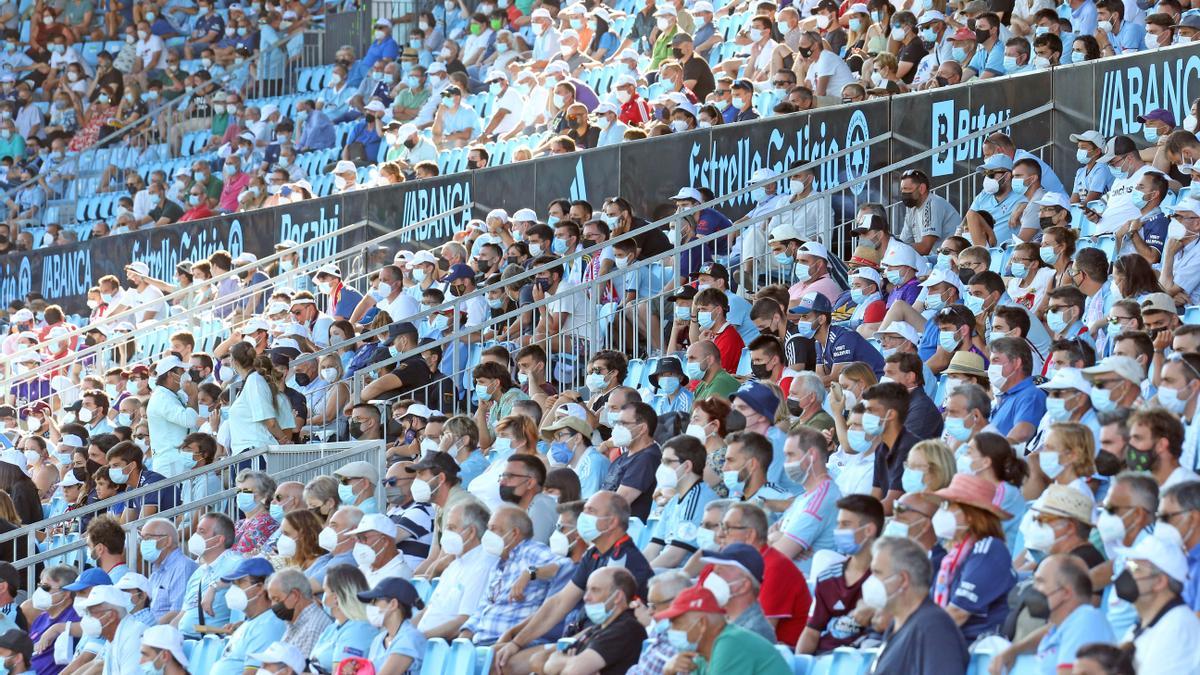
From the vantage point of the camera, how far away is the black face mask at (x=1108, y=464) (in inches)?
324

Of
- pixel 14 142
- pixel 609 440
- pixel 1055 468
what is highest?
pixel 1055 468

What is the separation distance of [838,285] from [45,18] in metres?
19.1

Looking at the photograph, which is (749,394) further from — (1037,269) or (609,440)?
(1037,269)

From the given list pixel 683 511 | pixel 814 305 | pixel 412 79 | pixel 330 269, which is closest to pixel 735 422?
pixel 683 511

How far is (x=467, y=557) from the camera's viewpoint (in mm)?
9828

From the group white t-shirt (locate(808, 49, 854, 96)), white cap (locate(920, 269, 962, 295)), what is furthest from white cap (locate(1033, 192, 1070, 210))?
white t-shirt (locate(808, 49, 854, 96))

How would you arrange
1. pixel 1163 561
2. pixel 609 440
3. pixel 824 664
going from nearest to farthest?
pixel 1163 561 → pixel 824 664 → pixel 609 440

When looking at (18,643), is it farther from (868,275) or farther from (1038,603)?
(1038,603)

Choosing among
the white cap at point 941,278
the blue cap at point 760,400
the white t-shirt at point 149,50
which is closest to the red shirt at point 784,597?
the blue cap at point 760,400

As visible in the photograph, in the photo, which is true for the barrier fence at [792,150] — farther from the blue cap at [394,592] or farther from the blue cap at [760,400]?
the blue cap at [394,592]

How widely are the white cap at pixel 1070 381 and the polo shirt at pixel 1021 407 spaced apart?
385 mm

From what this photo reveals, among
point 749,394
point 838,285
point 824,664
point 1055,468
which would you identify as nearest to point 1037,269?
point 838,285

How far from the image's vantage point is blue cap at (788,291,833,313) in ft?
40.6

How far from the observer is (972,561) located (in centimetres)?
770
